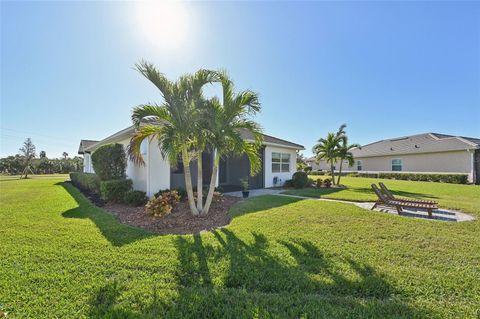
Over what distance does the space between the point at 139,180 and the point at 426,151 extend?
28.1 metres

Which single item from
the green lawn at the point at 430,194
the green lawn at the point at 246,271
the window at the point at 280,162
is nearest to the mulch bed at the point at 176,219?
the green lawn at the point at 246,271

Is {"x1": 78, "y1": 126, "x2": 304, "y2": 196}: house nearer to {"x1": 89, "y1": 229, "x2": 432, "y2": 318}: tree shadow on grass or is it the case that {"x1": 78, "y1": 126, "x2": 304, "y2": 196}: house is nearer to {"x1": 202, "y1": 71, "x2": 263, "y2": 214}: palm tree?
{"x1": 202, "y1": 71, "x2": 263, "y2": 214}: palm tree

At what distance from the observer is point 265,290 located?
3152 mm

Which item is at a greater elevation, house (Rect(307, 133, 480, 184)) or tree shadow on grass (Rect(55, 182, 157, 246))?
house (Rect(307, 133, 480, 184))

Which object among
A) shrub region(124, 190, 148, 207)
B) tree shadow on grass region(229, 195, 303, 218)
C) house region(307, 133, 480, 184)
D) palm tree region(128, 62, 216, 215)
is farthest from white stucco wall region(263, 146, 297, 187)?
palm tree region(128, 62, 216, 215)

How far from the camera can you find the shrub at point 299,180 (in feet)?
51.9

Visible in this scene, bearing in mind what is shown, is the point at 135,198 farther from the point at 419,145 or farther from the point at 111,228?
the point at 419,145

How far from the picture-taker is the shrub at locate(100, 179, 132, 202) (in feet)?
31.3

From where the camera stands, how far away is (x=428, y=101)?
18.2 m

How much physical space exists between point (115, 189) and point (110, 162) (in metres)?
1.67

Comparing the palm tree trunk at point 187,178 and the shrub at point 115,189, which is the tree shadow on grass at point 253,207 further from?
the shrub at point 115,189

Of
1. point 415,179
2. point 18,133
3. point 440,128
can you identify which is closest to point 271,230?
point 415,179

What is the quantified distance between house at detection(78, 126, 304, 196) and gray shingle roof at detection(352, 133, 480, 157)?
8434 millimetres

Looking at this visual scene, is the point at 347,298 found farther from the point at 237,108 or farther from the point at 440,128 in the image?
the point at 440,128
